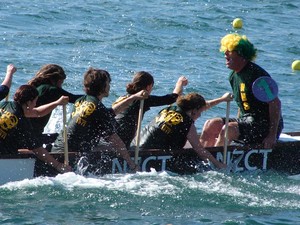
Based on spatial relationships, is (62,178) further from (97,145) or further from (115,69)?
(115,69)

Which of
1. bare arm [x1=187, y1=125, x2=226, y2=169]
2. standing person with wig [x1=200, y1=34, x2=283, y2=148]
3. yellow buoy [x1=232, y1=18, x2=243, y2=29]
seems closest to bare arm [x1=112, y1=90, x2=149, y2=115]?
bare arm [x1=187, y1=125, x2=226, y2=169]

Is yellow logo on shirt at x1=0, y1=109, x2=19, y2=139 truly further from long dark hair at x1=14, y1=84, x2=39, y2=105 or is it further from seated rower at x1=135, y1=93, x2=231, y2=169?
seated rower at x1=135, y1=93, x2=231, y2=169

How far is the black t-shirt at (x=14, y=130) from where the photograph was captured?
1166 centimetres

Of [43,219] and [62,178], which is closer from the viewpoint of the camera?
[43,219]

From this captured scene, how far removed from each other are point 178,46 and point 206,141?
9.65m

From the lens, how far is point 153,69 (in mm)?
20812

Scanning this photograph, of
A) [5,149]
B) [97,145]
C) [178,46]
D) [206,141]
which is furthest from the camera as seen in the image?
[178,46]

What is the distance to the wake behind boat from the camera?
1186 centimetres

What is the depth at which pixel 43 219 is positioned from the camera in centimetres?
1078

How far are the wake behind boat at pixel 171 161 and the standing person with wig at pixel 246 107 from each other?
214 millimetres

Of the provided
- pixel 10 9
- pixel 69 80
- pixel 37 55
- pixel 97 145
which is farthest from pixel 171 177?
pixel 10 9

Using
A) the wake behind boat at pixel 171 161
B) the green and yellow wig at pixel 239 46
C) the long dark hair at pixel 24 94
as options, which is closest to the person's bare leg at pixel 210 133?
the wake behind boat at pixel 171 161

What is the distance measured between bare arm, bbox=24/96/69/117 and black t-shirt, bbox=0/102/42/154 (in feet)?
0.44

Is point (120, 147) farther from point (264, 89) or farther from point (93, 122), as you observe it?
point (264, 89)
